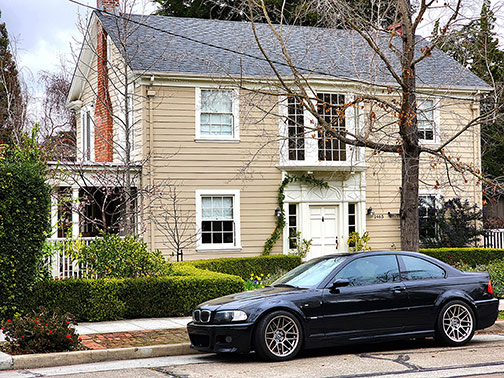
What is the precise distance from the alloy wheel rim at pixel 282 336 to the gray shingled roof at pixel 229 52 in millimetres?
11388

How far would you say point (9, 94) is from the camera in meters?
33.2

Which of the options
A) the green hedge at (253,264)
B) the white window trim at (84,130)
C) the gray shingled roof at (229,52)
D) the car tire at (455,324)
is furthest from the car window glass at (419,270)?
the white window trim at (84,130)

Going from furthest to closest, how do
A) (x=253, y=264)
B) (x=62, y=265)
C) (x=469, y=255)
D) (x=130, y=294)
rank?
(x=469, y=255) → (x=253, y=264) → (x=62, y=265) → (x=130, y=294)

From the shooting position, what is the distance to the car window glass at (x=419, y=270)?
10125mm

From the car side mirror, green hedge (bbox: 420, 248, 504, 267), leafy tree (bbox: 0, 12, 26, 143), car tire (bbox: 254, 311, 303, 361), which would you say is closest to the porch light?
green hedge (bbox: 420, 248, 504, 267)

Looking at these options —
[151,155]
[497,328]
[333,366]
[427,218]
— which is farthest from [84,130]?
[333,366]

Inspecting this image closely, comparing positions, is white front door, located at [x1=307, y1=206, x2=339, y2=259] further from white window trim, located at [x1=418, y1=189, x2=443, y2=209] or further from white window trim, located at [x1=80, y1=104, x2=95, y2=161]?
white window trim, located at [x1=80, y1=104, x2=95, y2=161]

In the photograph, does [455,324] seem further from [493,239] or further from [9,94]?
[9,94]

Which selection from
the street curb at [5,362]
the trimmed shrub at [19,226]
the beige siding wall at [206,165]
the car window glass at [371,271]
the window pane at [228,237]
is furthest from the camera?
the window pane at [228,237]

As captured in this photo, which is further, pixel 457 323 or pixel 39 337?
pixel 457 323

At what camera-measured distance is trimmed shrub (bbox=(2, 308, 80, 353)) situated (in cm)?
947

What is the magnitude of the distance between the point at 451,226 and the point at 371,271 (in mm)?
13829

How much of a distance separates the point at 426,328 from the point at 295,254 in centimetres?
1175

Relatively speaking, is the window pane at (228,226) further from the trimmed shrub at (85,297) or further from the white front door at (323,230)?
the trimmed shrub at (85,297)
